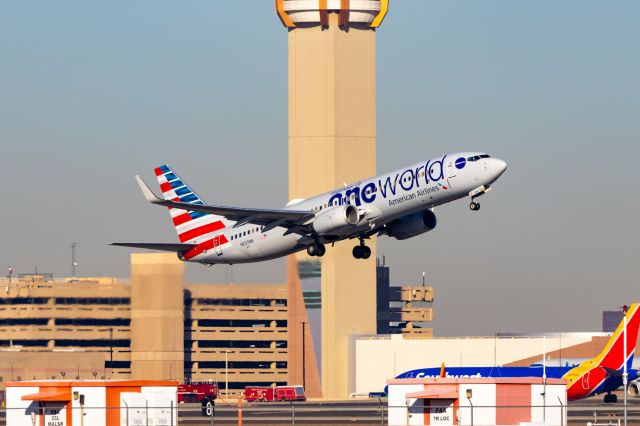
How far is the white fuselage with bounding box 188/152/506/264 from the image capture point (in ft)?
286

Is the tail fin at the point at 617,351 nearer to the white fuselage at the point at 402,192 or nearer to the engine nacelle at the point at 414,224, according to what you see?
the engine nacelle at the point at 414,224

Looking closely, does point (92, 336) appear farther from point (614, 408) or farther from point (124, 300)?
point (614, 408)

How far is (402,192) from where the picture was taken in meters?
89.2

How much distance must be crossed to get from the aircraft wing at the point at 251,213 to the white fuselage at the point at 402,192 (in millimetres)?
1008

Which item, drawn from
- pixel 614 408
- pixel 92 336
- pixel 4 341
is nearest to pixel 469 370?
pixel 614 408

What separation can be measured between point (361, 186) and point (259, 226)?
1072 cm

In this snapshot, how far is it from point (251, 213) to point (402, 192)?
1051 cm

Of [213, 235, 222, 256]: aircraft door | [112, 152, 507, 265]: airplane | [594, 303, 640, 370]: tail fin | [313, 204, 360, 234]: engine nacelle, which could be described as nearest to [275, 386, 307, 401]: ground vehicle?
[594, 303, 640, 370]: tail fin

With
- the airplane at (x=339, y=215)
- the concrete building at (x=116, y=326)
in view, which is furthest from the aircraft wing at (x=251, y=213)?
the concrete building at (x=116, y=326)

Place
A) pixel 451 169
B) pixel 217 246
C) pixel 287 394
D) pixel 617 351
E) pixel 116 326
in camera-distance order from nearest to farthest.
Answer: pixel 451 169 < pixel 217 246 < pixel 617 351 < pixel 287 394 < pixel 116 326

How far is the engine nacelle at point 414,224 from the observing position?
93.9m

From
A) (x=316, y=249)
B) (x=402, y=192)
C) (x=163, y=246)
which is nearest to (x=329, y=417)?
(x=316, y=249)

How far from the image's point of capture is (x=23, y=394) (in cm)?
6662

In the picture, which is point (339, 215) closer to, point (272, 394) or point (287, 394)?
point (272, 394)
